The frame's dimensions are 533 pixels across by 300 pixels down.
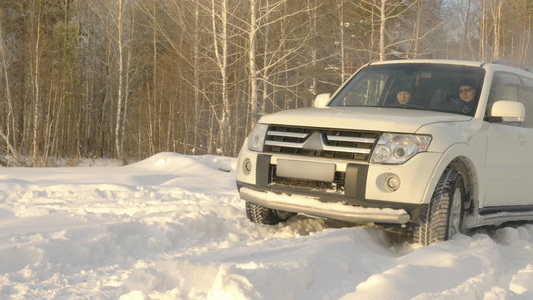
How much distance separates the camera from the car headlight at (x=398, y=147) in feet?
14.5

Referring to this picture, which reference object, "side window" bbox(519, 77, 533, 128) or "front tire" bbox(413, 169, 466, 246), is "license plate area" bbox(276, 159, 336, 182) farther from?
"side window" bbox(519, 77, 533, 128)

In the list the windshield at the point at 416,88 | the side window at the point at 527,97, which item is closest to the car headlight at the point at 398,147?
the windshield at the point at 416,88

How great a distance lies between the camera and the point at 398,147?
4.45 m

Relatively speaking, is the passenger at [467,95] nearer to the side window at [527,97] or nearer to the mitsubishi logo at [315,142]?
the side window at [527,97]

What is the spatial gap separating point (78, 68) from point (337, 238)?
2914 cm

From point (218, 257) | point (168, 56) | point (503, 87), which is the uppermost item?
point (168, 56)

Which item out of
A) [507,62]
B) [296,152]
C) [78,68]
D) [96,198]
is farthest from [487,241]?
[78,68]

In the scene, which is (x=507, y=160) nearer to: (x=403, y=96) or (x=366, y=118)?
(x=403, y=96)

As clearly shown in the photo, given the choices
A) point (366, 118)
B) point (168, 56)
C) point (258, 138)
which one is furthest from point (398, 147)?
point (168, 56)

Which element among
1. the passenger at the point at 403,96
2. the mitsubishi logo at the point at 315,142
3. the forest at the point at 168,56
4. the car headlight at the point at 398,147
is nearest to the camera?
the car headlight at the point at 398,147

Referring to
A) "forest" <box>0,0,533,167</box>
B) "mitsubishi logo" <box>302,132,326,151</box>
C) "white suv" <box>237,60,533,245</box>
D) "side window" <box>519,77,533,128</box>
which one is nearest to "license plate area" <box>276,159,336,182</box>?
"white suv" <box>237,60,533,245</box>

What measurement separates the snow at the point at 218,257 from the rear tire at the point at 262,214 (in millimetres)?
84

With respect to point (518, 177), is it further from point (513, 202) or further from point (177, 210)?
point (177, 210)

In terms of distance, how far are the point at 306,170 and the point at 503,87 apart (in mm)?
2532
